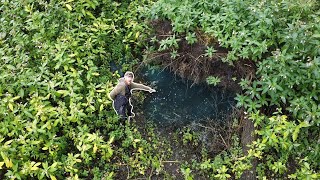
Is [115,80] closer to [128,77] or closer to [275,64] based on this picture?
[128,77]

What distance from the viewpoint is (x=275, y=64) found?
339 cm

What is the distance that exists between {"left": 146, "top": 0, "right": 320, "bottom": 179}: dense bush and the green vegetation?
10 millimetres

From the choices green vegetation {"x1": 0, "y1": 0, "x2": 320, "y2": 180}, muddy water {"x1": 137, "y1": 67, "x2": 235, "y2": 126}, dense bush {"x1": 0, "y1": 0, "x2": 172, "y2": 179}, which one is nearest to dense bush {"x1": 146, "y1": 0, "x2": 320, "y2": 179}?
green vegetation {"x1": 0, "y1": 0, "x2": 320, "y2": 180}

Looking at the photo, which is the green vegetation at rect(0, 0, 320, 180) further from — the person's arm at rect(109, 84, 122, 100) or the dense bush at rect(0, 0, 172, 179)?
the person's arm at rect(109, 84, 122, 100)

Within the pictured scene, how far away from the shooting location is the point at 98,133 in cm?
370

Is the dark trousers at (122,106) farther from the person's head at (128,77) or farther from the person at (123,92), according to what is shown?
the person's head at (128,77)

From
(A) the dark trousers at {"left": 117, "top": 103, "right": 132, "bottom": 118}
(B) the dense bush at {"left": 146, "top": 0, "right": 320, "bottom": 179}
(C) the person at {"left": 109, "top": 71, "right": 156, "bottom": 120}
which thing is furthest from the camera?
(A) the dark trousers at {"left": 117, "top": 103, "right": 132, "bottom": 118}

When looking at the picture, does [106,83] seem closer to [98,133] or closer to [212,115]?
[98,133]

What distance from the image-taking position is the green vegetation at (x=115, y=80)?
3389 mm

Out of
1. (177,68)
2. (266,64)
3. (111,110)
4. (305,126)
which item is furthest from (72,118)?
(305,126)

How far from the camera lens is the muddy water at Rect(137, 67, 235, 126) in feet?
13.0

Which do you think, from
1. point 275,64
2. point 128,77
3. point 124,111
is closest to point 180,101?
point 124,111

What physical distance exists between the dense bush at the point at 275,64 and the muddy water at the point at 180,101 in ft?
1.17

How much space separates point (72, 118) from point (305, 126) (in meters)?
2.20
